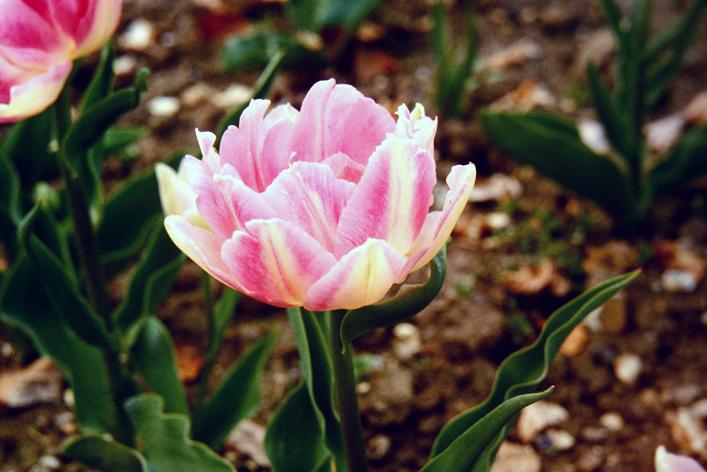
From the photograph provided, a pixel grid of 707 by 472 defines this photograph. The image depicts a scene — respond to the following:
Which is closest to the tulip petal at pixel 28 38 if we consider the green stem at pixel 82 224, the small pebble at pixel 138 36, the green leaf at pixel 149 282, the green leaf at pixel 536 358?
the green stem at pixel 82 224

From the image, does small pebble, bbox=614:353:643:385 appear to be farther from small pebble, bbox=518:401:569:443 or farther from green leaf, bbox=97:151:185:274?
green leaf, bbox=97:151:185:274

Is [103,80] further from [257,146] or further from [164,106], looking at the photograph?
[164,106]

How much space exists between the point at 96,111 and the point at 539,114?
2.89 ft

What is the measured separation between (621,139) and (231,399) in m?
0.87

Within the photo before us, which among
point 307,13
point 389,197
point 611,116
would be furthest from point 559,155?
point 389,197

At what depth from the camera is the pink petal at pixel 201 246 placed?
0.83 meters

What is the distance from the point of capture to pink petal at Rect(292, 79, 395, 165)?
86cm

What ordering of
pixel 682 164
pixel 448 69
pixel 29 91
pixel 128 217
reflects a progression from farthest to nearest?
pixel 448 69
pixel 682 164
pixel 128 217
pixel 29 91

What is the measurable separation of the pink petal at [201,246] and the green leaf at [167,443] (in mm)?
304

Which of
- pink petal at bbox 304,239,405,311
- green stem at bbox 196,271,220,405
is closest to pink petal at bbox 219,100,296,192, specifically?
pink petal at bbox 304,239,405,311

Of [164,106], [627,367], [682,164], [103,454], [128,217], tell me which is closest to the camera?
[103,454]

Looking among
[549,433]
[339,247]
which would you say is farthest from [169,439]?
[549,433]

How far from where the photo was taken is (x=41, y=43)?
105cm

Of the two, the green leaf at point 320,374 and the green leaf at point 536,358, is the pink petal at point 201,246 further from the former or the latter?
the green leaf at point 536,358
